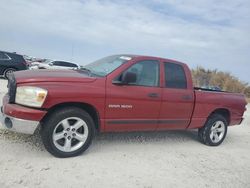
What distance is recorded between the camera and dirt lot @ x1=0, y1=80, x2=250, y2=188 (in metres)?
4.14

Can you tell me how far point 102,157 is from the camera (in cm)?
513

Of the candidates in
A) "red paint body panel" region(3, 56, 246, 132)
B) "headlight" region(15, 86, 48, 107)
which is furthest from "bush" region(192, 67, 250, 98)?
"headlight" region(15, 86, 48, 107)

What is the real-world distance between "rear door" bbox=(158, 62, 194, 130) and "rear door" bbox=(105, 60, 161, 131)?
187 millimetres

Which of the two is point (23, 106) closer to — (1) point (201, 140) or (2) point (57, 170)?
(2) point (57, 170)

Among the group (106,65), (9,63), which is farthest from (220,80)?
(106,65)

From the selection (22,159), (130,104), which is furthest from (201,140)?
(22,159)

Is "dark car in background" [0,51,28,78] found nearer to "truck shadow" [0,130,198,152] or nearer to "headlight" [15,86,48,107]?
"truck shadow" [0,130,198,152]

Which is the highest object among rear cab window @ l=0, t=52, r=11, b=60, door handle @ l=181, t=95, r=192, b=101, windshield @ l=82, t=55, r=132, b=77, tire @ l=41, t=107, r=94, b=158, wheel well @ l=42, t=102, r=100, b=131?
rear cab window @ l=0, t=52, r=11, b=60

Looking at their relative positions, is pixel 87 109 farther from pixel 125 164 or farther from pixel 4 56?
pixel 4 56

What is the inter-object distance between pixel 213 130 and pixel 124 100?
2854mm

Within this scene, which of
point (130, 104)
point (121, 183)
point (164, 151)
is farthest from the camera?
point (164, 151)

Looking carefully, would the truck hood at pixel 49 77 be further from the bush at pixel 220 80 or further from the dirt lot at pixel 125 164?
the bush at pixel 220 80

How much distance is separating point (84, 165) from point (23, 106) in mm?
1313

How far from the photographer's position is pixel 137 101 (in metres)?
5.50
